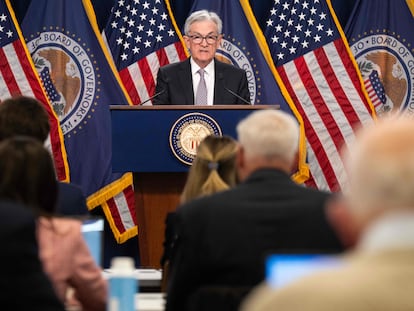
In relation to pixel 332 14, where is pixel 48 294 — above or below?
below

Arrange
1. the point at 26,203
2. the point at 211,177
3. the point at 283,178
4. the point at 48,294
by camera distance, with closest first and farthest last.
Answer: the point at 48,294 → the point at 26,203 → the point at 283,178 → the point at 211,177

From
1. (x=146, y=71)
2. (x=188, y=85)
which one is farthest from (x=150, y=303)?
(x=146, y=71)

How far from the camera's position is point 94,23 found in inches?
344

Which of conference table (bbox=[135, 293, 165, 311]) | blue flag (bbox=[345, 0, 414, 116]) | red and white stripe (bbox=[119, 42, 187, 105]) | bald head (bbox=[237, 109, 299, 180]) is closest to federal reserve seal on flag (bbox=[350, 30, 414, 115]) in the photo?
blue flag (bbox=[345, 0, 414, 116])

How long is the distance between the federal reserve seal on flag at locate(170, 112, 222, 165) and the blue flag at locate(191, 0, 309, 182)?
260 centimetres

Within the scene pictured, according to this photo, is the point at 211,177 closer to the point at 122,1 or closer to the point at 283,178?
the point at 283,178

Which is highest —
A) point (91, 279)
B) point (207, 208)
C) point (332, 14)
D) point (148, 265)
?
point (332, 14)

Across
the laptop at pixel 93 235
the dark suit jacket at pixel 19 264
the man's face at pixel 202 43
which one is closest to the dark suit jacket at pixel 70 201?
the laptop at pixel 93 235

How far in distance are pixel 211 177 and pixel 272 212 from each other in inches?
43.5

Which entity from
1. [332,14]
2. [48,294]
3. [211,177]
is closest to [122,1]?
[332,14]

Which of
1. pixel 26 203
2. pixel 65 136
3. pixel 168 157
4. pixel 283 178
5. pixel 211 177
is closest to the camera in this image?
pixel 26 203

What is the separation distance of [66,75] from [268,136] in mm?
5865

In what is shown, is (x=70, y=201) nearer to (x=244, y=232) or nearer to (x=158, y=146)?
(x=244, y=232)

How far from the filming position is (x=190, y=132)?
623 cm
